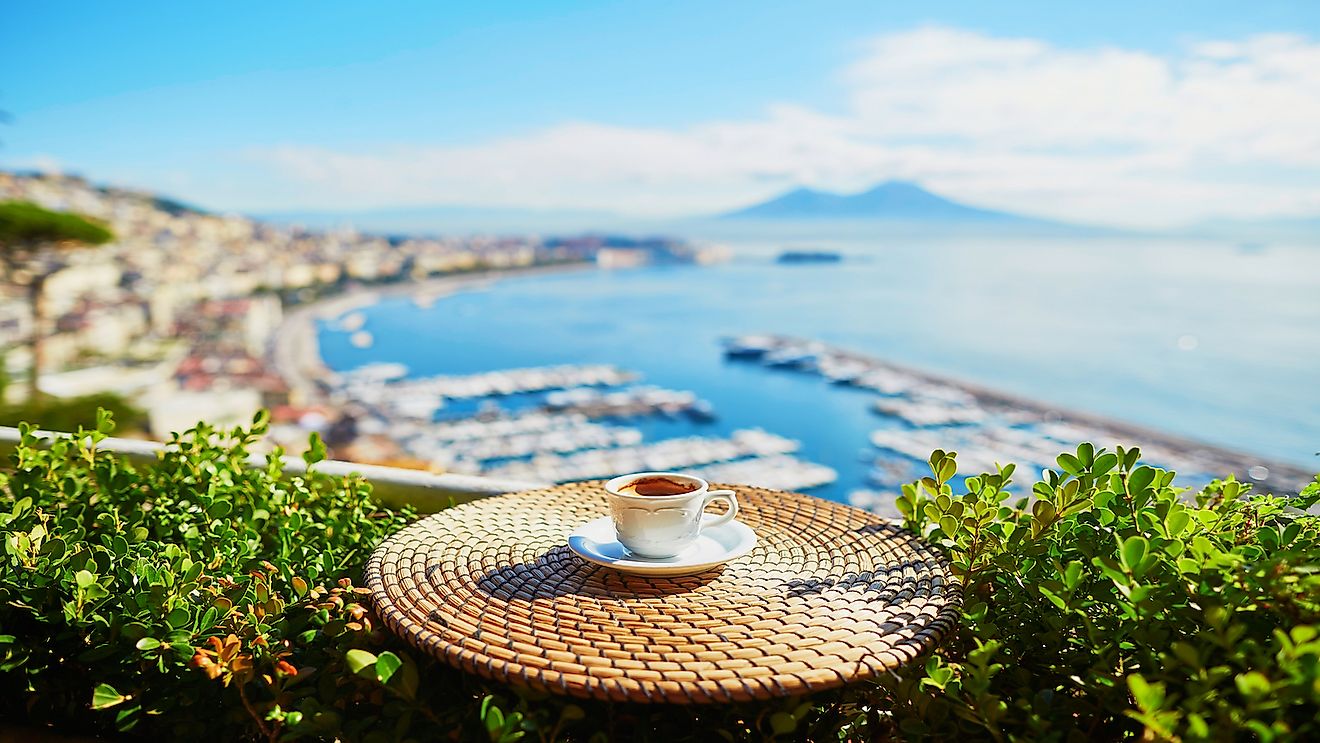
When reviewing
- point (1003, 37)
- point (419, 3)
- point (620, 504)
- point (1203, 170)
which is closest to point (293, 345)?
point (419, 3)

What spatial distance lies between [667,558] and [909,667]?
27 cm

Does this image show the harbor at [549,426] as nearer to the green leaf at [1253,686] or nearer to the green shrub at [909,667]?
the green shrub at [909,667]

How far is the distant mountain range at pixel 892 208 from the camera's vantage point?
4291 centimetres

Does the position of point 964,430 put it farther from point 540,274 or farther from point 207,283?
point 207,283

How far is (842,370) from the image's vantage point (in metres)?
29.3

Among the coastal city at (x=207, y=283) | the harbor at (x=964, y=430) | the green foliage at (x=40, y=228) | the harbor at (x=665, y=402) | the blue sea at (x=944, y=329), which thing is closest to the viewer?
the green foliage at (x=40, y=228)

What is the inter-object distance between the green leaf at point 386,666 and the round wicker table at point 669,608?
0.03 meters

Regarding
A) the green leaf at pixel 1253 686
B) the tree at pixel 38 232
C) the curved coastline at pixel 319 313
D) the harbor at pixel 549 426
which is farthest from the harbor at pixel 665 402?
the green leaf at pixel 1253 686

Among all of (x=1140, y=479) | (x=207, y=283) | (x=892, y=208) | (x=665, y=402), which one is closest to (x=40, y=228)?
(x=1140, y=479)

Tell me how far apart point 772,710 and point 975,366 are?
31.9 metres

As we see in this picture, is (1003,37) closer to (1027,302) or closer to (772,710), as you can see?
(1027,302)

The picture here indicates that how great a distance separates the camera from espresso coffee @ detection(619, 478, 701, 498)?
3.15 feet

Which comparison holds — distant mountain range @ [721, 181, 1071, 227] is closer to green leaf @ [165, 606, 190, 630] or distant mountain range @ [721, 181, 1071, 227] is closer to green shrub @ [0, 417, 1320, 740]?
green shrub @ [0, 417, 1320, 740]

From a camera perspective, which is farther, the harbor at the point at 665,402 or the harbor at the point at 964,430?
the harbor at the point at 665,402
